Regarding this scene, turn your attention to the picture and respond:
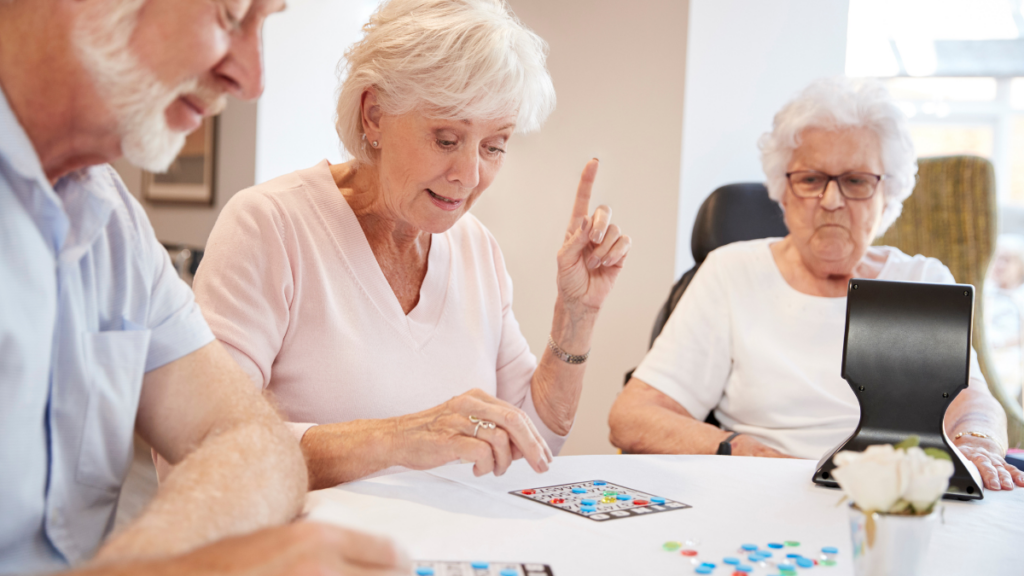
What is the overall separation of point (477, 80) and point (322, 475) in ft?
2.34

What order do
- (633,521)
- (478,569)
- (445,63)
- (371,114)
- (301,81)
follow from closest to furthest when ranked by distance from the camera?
(478,569)
(633,521)
(445,63)
(371,114)
(301,81)

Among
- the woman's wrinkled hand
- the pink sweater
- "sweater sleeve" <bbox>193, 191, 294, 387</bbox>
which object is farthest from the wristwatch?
"sweater sleeve" <bbox>193, 191, 294, 387</bbox>

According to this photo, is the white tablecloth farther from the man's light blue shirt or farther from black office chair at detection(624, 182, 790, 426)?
black office chair at detection(624, 182, 790, 426)

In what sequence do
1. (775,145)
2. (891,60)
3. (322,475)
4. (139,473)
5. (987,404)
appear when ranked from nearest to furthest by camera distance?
(322,475), (987,404), (775,145), (139,473), (891,60)

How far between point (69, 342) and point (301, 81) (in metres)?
2.91

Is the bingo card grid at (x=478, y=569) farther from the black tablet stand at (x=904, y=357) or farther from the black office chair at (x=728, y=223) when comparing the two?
the black office chair at (x=728, y=223)

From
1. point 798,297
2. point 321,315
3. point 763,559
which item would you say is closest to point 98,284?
point 321,315

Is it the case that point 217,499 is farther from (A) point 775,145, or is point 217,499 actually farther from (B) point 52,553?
(A) point 775,145

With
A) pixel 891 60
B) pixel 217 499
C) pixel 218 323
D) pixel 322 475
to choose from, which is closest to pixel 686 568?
pixel 217 499

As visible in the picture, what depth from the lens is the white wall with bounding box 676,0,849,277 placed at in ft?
8.54

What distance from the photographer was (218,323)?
1312mm

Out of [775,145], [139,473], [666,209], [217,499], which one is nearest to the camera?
[217,499]

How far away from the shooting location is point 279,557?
58 cm

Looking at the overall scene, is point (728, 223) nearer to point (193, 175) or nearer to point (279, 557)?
point (279, 557)
